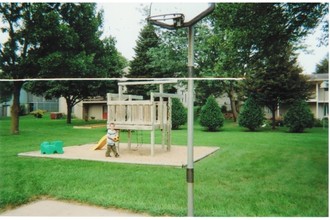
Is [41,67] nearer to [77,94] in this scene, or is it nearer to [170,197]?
[77,94]

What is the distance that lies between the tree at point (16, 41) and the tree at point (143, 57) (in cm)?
1641

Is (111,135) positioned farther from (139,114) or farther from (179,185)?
(179,185)

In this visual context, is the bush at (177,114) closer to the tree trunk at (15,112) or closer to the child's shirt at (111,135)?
the tree trunk at (15,112)

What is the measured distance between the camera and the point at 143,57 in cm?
3366

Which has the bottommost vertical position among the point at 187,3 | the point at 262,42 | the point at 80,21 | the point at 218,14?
the point at 187,3

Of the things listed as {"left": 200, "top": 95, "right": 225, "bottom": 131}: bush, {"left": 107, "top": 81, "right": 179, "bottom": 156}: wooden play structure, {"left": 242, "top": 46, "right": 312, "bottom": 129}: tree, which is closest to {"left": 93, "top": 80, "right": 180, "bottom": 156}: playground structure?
{"left": 107, "top": 81, "right": 179, "bottom": 156}: wooden play structure

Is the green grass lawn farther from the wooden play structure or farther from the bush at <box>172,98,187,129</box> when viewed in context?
the bush at <box>172,98,187,129</box>

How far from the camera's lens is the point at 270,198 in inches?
197

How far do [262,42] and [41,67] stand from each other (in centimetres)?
1149

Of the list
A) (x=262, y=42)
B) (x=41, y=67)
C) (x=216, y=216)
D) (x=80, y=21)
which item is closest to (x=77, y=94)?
(x=80, y=21)

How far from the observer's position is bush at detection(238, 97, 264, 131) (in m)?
20.0

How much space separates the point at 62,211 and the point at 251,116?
1692 centimetres

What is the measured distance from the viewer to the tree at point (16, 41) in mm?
16250

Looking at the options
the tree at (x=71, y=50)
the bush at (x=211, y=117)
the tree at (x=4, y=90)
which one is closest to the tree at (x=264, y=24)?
the bush at (x=211, y=117)
